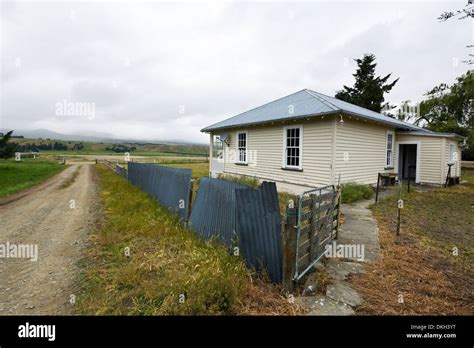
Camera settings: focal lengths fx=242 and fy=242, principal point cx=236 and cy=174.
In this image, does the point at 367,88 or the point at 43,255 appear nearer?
the point at 43,255

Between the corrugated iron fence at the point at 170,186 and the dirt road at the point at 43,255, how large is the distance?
2.12 meters

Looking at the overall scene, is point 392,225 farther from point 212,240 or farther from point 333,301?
point 212,240

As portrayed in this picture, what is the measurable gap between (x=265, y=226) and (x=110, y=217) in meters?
5.65

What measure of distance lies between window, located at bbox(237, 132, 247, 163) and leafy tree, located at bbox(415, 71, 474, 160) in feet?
93.8

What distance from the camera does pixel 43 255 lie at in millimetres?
4617

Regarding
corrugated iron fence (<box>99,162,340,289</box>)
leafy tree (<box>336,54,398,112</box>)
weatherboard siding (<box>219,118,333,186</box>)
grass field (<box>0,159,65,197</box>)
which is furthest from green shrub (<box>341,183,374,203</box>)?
leafy tree (<box>336,54,398,112</box>)

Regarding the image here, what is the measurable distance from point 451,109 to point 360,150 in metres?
33.0

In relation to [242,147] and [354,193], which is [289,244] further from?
[242,147]

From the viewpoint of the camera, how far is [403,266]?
393cm

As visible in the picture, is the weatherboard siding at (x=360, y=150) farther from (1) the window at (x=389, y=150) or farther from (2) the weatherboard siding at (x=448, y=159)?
(2) the weatherboard siding at (x=448, y=159)

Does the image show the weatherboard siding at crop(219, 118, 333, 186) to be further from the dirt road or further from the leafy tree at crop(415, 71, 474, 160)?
the leafy tree at crop(415, 71, 474, 160)

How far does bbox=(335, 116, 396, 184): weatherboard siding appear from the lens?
9659 mm

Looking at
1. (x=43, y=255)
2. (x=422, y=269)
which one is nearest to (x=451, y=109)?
(x=422, y=269)

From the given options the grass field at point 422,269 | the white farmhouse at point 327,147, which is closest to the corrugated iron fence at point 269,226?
the grass field at point 422,269
